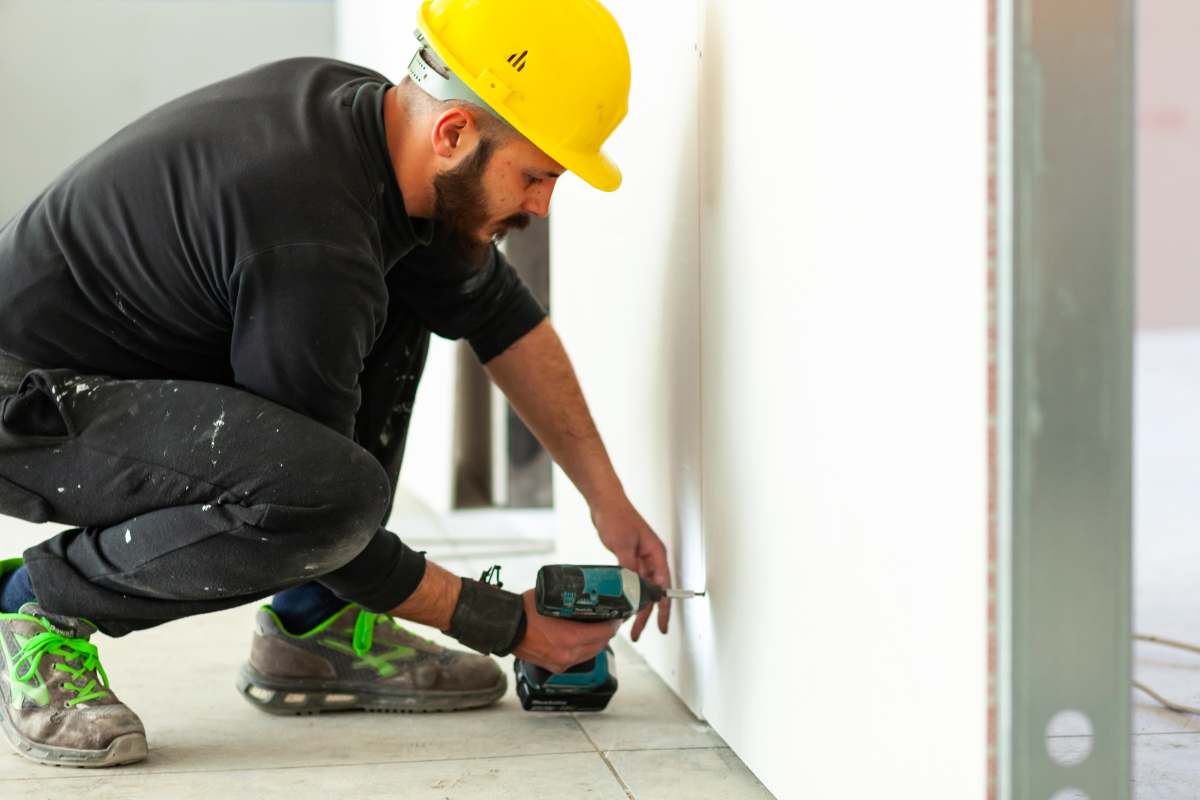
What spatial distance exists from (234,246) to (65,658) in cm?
60

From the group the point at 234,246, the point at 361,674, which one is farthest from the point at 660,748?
the point at 234,246

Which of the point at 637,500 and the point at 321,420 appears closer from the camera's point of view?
the point at 321,420

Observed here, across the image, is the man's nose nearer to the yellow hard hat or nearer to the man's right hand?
the yellow hard hat

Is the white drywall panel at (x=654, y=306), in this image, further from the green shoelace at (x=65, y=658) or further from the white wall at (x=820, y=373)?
the green shoelace at (x=65, y=658)

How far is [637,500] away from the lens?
214 centimetres

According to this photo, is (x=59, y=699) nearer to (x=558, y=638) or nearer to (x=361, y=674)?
(x=361, y=674)

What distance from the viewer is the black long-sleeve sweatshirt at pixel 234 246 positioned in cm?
148

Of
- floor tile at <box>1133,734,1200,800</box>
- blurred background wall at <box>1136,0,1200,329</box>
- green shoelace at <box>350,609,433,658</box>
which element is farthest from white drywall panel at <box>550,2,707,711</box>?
blurred background wall at <box>1136,0,1200,329</box>

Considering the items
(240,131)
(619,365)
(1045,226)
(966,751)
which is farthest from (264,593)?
(1045,226)

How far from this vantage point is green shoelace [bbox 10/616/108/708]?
65.7 inches

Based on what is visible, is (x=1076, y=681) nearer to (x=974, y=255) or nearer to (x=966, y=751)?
(x=966, y=751)

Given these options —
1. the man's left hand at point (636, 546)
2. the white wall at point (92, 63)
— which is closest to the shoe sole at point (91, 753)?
the man's left hand at point (636, 546)

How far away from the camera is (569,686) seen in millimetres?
1818

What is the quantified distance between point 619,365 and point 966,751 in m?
1.28
